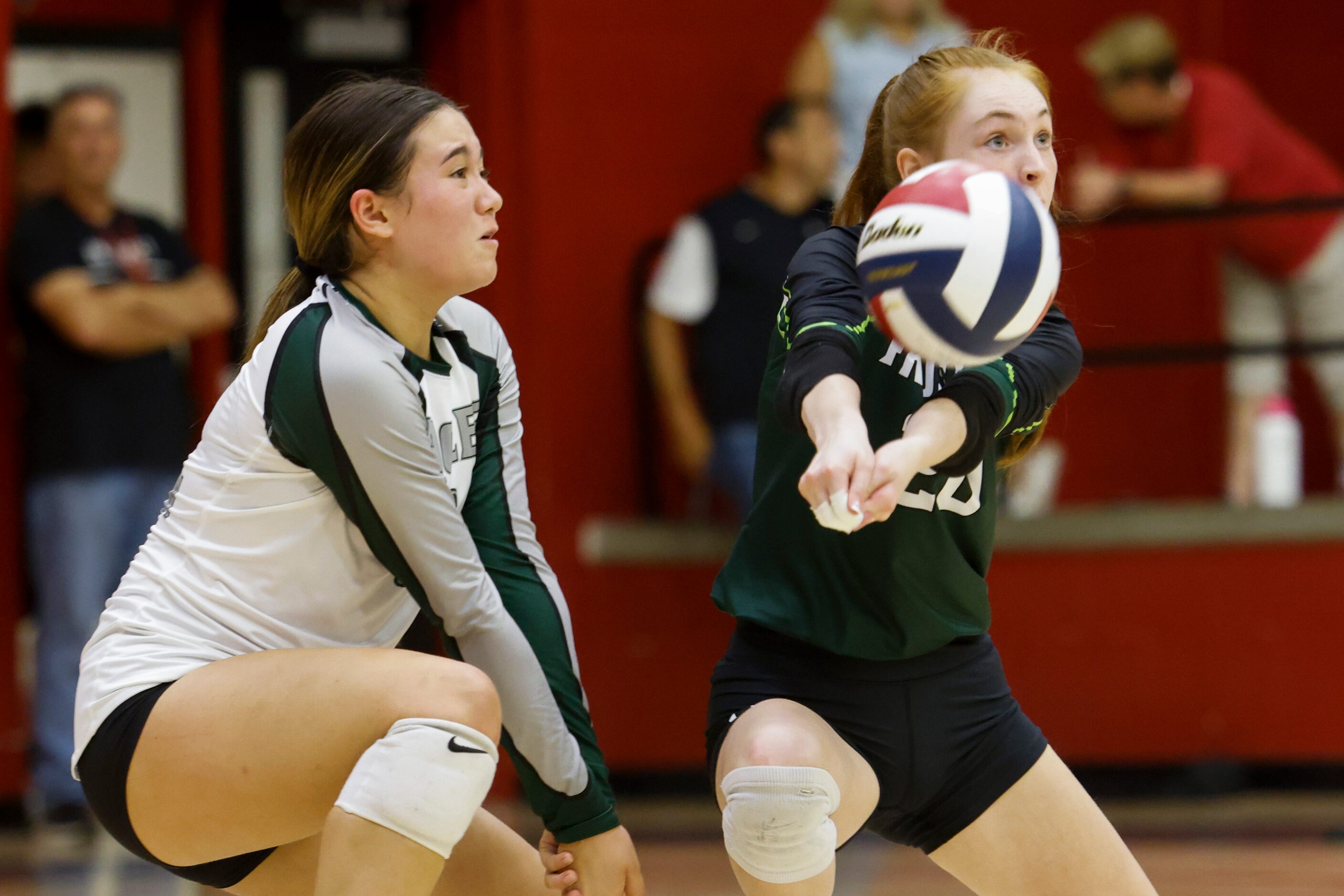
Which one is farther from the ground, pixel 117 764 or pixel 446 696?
pixel 446 696

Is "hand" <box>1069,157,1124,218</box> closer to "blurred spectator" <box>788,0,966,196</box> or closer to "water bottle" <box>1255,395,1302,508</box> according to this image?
"blurred spectator" <box>788,0,966,196</box>

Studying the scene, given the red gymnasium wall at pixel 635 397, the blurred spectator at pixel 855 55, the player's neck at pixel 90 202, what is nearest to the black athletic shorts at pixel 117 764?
the player's neck at pixel 90 202

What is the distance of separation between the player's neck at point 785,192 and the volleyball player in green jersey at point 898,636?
2935 millimetres

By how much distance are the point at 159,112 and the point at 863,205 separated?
4.70 metres

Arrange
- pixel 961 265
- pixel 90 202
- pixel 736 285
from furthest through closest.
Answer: pixel 736 285 → pixel 90 202 → pixel 961 265

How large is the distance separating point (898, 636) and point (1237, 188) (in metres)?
3.81

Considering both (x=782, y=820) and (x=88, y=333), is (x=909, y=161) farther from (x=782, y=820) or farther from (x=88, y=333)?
(x=88, y=333)

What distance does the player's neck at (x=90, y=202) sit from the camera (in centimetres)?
496

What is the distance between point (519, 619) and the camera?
2.25 m

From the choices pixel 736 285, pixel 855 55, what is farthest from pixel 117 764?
pixel 855 55

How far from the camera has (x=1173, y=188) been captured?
5.32 m

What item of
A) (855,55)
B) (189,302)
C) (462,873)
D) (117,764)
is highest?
(855,55)

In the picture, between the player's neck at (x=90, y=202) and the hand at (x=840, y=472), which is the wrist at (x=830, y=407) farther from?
the player's neck at (x=90, y=202)

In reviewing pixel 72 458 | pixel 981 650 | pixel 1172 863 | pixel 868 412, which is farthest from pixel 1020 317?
pixel 72 458
